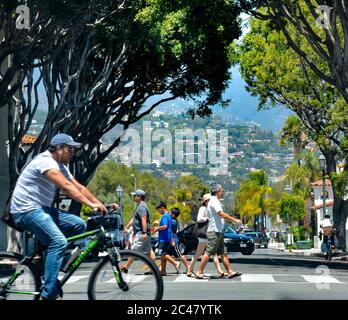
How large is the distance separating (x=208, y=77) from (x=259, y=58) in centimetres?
524

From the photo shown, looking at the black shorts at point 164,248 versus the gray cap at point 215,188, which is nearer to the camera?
the gray cap at point 215,188

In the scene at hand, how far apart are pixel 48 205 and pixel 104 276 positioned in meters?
0.90

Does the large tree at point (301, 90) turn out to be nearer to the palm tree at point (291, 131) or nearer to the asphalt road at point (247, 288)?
the palm tree at point (291, 131)

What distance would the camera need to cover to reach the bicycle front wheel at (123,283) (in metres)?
10.4

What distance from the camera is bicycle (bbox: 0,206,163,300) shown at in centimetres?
1041

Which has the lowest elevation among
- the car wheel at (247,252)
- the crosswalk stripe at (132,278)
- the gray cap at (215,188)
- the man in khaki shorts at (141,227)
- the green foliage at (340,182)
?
the car wheel at (247,252)

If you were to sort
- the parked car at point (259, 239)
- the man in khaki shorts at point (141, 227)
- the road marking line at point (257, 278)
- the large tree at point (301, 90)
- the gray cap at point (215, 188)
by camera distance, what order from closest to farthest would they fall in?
the road marking line at point (257, 278)
the gray cap at point (215, 188)
the man in khaki shorts at point (141, 227)
the large tree at point (301, 90)
the parked car at point (259, 239)

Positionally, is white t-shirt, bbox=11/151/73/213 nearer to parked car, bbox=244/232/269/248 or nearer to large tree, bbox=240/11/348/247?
large tree, bbox=240/11/348/247

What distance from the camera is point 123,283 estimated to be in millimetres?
10555

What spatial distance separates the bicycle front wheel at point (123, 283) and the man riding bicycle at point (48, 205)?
1.35ft

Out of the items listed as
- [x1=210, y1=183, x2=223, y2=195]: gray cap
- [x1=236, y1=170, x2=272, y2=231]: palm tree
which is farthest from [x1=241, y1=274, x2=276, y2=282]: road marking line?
[x1=236, y1=170, x2=272, y2=231]: palm tree

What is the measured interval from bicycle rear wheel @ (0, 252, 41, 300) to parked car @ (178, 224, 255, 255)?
102ft

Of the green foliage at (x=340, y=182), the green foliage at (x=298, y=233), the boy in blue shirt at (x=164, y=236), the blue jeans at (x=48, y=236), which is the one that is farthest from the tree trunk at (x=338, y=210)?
Answer: the blue jeans at (x=48, y=236)
